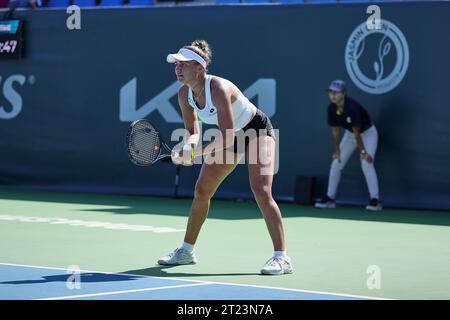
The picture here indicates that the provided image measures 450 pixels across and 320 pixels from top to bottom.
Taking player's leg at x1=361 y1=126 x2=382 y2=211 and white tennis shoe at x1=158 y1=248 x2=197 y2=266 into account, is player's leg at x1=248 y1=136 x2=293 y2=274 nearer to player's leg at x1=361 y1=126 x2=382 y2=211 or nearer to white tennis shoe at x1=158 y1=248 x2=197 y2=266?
white tennis shoe at x1=158 y1=248 x2=197 y2=266

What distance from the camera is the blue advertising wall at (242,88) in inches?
538

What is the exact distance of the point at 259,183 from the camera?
7656mm

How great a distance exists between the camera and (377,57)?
13.9 m

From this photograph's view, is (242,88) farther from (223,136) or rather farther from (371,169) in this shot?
(223,136)

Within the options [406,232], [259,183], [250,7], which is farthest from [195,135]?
[250,7]

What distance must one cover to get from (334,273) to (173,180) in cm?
797

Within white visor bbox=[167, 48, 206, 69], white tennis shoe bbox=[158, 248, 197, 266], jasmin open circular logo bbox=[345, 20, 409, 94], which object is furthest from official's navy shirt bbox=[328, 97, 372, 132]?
white visor bbox=[167, 48, 206, 69]

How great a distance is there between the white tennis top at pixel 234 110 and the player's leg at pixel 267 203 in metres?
0.20

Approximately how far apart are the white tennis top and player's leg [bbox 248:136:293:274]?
20 centimetres

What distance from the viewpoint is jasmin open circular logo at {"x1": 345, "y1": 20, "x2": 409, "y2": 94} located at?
45.2 feet

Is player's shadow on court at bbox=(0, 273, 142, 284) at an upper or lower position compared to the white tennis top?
lower

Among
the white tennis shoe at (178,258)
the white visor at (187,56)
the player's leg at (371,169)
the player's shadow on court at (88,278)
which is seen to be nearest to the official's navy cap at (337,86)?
the player's leg at (371,169)

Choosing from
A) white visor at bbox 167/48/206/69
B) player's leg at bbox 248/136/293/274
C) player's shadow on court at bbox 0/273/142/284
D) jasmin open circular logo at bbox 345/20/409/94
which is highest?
jasmin open circular logo at bbox 345/20/409/94

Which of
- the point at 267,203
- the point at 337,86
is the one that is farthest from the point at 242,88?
the point at 267,203
